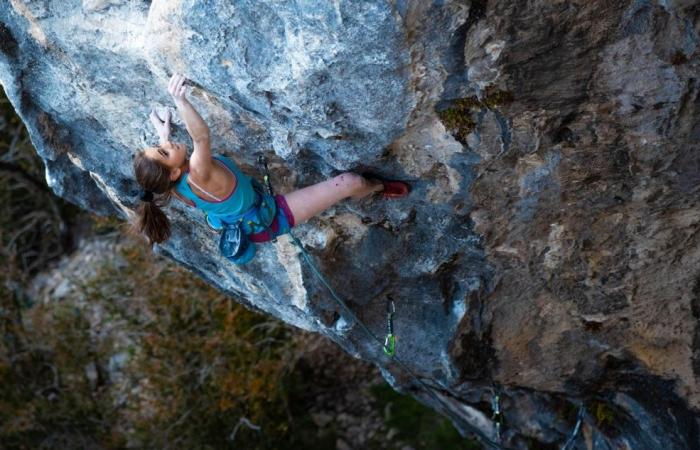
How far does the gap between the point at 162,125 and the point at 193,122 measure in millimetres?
500

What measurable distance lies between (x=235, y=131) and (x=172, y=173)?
454 mm

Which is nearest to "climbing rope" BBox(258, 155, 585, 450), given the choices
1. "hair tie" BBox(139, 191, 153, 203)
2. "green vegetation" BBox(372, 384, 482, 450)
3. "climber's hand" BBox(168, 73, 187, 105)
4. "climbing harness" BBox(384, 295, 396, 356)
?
"climbing harness" BBox(384, 295, 396, 356)

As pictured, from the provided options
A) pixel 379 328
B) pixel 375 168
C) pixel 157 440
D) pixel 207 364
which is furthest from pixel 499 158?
pixel 157 440

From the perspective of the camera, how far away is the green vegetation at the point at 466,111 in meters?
3.63

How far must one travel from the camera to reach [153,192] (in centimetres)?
410

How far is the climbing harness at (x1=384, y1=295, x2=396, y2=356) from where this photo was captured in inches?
205

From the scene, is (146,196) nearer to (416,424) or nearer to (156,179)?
(156,179)

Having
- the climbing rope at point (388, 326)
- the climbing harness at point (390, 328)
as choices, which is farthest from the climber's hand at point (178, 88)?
the climbing harness at point (390, 328)

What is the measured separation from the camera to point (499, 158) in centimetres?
398

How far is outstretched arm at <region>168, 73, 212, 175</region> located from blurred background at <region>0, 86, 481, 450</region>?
472cm

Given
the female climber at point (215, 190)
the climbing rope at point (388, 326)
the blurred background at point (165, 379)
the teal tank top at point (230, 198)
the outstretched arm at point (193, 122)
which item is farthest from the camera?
the blurred background at point (165, 379)

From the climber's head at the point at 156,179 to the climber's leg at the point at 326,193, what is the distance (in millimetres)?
678

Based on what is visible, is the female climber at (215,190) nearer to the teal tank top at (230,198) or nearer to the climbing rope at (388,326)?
the teal tank top at (230,198)

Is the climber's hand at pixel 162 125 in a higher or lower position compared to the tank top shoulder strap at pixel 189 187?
higher
